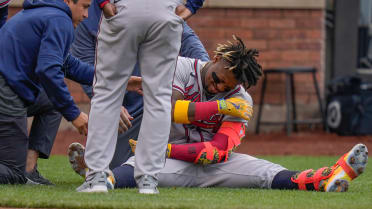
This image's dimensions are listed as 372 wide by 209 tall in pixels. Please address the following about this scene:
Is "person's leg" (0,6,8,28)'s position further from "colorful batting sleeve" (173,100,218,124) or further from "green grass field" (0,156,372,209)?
"colorful batting sleeve" (173,100,218,124)

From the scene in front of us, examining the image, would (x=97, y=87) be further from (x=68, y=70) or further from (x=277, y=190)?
(x=277, y=190)

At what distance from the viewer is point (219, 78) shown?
14.5 ft

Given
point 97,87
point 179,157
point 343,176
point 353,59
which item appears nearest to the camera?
point 97,87

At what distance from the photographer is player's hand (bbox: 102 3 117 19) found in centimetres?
369

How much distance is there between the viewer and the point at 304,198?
155 inches

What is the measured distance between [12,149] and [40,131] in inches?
12.8

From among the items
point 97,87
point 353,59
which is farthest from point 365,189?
point 353,59

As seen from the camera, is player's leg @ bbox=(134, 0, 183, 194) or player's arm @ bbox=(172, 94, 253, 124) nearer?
player's leg @ bbox=(134, 0, 183, 194)

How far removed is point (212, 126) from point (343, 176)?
0.90 m

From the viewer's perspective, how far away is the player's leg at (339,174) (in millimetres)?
4219

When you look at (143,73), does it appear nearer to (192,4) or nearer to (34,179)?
(192,4)

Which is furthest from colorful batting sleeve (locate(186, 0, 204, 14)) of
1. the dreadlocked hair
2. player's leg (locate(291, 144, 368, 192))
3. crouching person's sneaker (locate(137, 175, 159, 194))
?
player's leg (locate(291, 144, 368, 192))

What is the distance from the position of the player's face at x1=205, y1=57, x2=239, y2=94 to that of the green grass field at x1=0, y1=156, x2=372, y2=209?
0.60 metres

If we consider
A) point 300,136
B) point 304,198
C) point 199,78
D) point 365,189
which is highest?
point 199,78
